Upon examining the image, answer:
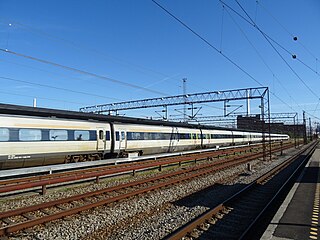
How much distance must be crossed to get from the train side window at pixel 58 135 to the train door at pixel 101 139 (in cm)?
292

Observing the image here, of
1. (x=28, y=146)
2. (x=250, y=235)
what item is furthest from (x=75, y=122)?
(x=250, y=235)

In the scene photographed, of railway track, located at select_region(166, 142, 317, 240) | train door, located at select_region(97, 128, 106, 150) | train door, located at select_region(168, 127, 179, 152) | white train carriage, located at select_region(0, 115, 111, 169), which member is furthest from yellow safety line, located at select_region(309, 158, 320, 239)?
train door, located at select_region(168, 127, 179, 152)

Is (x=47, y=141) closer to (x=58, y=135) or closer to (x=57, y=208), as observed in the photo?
(x=58, y=135)

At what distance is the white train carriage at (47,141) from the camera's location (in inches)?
528

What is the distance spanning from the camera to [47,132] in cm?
1524

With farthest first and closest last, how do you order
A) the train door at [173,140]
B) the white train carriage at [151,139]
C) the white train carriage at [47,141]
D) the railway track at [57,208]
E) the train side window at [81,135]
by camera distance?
the train door at [173,140], the white train carriage at [151,139], the train side window at [81,135], the white train carriage at [47,141], the railway track at [57,208]

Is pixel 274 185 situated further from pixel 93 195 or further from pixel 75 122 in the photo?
pixel 75 122

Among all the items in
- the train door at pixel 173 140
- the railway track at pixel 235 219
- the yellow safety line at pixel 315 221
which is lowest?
the railway track at pixel 235 219

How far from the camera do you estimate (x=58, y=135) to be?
15.9m

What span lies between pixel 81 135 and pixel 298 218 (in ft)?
44.4

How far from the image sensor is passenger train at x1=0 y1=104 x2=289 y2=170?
13.6 metres

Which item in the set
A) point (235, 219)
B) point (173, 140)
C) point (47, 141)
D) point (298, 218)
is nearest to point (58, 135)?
point (47, 141)

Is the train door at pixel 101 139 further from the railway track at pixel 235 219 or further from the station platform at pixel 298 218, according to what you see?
the station platform at pixel 298 218

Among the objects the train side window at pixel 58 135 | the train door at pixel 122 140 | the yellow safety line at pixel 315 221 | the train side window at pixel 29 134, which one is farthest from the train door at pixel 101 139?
the yellow safety line at pixel 315 221
